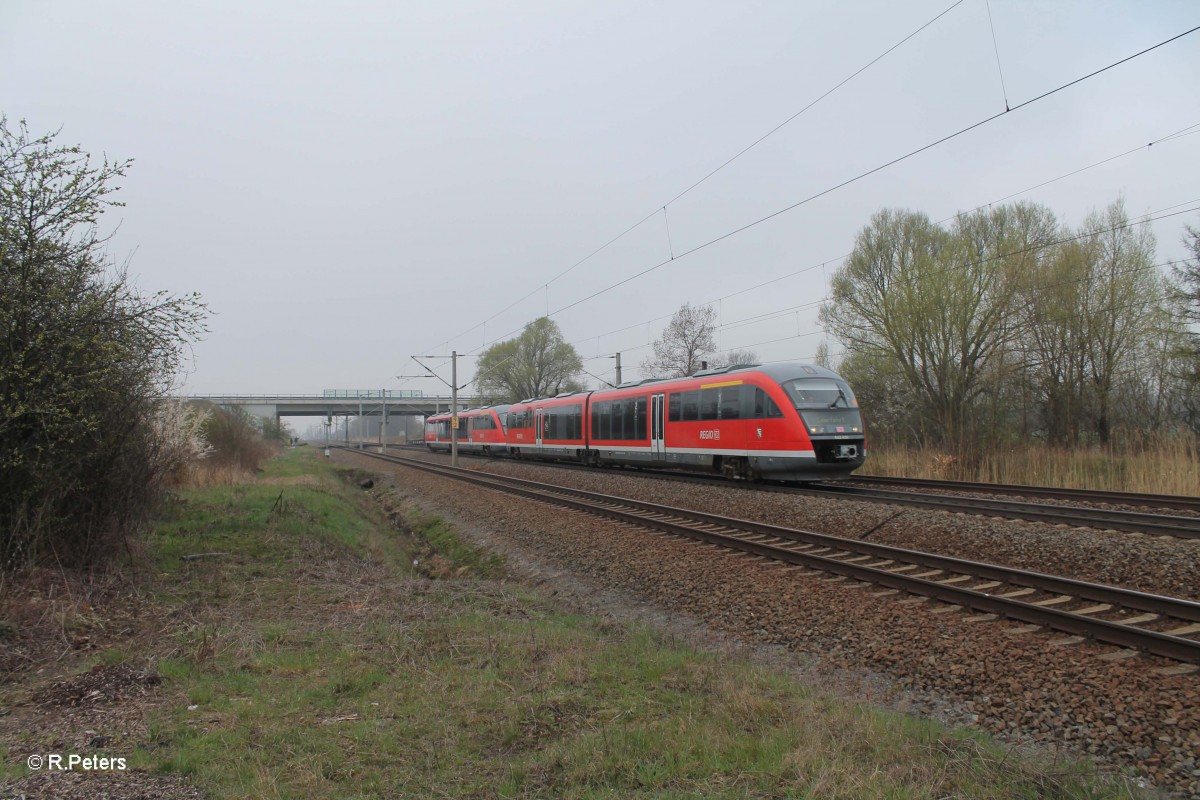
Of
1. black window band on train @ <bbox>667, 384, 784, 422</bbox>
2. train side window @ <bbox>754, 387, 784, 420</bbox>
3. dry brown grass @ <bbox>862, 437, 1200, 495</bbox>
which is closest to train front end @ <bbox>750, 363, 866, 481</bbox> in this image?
train side window @ <bbox>754, 387, 784, 420</bbox>

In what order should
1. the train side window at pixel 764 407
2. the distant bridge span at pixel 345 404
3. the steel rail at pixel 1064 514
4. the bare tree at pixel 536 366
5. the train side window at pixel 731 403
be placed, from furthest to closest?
the distant bridge span at pixel 345 404
the bare tree at pixel 536 366
the train side window at pixel 731 403
the train side window at pixel 764 407
the steel rail at pixel 1064 514

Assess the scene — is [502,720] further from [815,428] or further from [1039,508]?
[815,428]

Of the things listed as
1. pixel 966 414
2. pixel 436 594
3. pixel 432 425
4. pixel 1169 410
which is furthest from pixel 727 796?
pixel 432 425

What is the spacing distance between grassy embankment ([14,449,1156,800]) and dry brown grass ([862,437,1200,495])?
1405 centimetres

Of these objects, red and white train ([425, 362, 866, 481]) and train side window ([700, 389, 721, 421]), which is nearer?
red and white train ([425, 362, 866, 481])

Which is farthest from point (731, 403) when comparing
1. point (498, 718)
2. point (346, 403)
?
point (346, 403)

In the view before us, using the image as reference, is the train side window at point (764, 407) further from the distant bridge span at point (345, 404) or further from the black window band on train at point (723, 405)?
the distant bridge span at point (345, 404)

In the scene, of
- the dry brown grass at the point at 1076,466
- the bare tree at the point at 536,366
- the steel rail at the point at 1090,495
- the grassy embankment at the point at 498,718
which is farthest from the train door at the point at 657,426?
the bare tree at the point at 536,366

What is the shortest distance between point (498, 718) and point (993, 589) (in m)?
5.39

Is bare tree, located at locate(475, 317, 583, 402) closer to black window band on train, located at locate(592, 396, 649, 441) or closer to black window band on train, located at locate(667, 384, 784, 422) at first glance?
black window band on train, located at locate(592, 396, 649, 441)

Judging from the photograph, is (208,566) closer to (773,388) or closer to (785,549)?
(785,549)

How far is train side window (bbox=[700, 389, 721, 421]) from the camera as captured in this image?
1814 centimetres

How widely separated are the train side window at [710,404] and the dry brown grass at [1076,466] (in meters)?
6.93

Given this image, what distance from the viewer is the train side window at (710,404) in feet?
59.5
